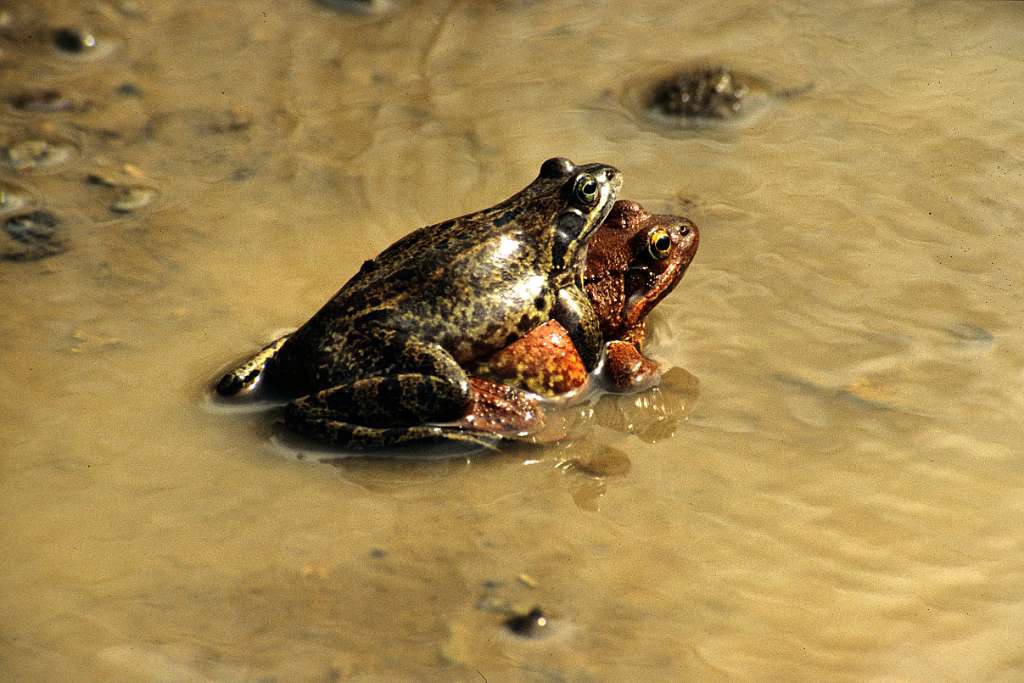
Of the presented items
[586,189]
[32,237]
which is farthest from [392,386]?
[32,237]

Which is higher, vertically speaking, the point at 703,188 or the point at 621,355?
the point at 703,188

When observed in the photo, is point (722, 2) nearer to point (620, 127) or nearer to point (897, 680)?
point (620, 127)

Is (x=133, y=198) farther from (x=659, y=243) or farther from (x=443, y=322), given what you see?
(x=659, y=243)

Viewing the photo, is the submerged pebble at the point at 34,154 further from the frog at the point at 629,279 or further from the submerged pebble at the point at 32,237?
the frog at the point at 629,279

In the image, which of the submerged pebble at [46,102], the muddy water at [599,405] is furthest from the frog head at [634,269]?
the submerged pebble at [46,102]

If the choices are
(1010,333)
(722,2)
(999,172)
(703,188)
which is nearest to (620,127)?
(703,188)
